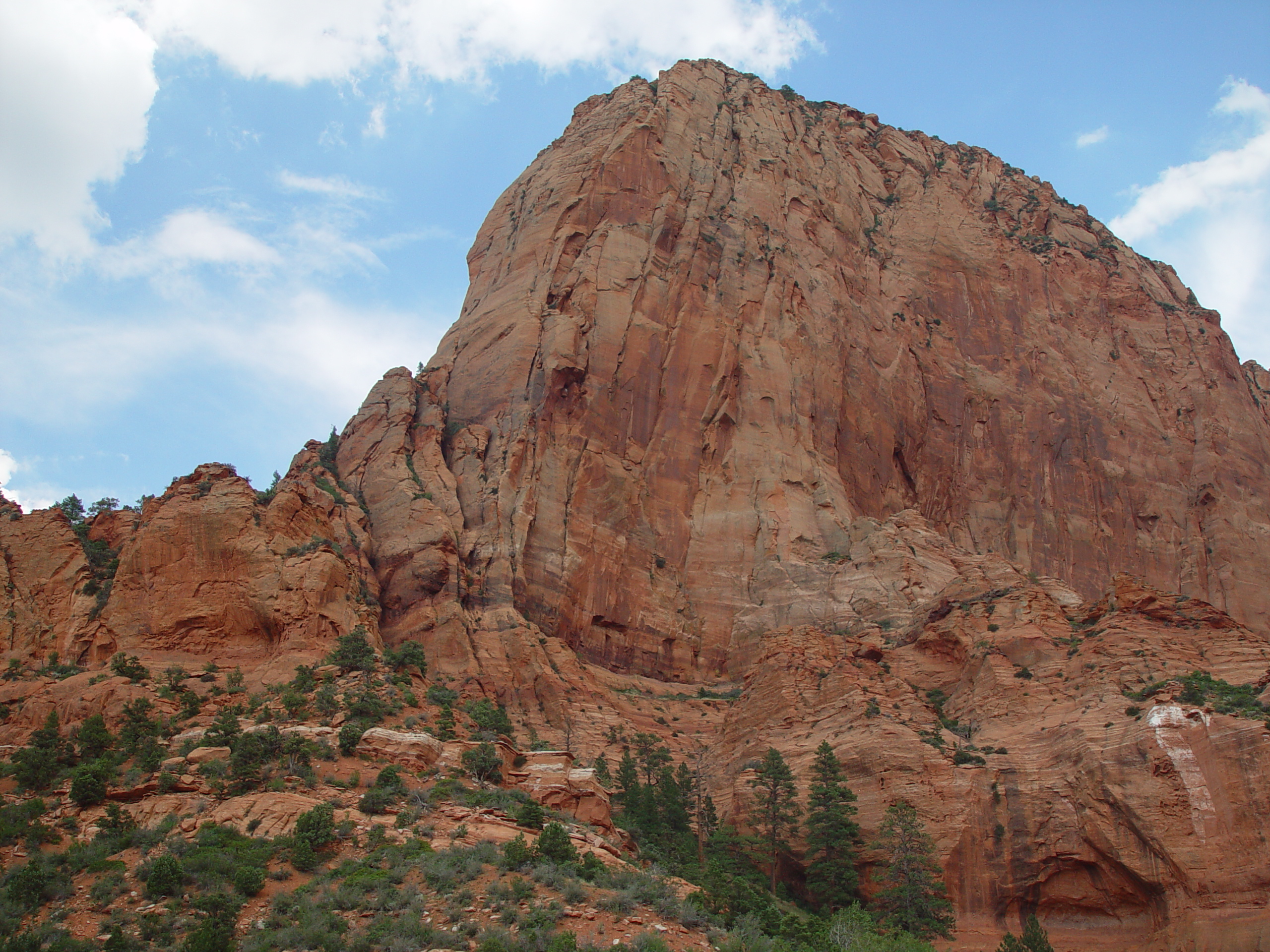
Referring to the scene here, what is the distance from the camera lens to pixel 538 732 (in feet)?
161

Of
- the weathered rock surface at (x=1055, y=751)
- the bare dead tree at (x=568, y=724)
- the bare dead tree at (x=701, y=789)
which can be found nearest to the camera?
the weathered rock surface at (x=1055, y=751)

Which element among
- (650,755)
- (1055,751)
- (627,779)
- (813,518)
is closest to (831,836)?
(1055,751)

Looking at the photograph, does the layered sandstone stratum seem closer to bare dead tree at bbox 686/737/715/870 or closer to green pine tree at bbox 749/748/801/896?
bare dead tree at bbox 686/737/715/870

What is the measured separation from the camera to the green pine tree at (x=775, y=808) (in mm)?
42812

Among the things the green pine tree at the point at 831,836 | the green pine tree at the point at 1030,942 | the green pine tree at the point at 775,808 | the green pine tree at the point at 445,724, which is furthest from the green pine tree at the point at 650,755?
the green pine tree at the point at 1030,942

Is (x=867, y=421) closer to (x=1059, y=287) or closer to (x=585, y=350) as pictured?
(x=585, y=350)

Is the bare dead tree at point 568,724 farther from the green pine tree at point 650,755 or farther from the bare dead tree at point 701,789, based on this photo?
the bare dead tree at point 701,789

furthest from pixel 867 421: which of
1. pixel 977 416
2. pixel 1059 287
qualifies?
pixel 1059 287

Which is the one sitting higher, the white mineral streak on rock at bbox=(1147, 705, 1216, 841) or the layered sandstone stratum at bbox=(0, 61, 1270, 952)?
the layered sandstone stratum at bbox=(0, 61, 1270, 952)

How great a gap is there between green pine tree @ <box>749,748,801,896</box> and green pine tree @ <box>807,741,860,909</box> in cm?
70

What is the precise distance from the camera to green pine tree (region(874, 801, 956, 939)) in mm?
37719

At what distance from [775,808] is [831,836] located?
250cm

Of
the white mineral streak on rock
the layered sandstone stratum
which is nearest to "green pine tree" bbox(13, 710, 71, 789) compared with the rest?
the layered sandstone stratum

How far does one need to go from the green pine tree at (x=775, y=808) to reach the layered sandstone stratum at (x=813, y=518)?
159 centimetres
